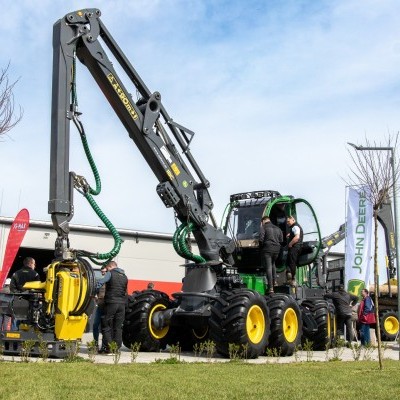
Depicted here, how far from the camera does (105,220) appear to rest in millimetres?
12094

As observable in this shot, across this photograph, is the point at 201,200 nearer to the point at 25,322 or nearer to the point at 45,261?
the point at 25,322

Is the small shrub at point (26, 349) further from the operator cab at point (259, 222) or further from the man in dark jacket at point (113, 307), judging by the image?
the operator cab at point (259, 222)

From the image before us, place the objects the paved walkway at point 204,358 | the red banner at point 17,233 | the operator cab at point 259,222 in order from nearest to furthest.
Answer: the paved walkway at point 204,358
the operator cab at point 259,222
the red banner at point 17,233

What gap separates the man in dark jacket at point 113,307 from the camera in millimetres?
12359

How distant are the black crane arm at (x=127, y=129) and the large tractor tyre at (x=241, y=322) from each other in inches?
75.0

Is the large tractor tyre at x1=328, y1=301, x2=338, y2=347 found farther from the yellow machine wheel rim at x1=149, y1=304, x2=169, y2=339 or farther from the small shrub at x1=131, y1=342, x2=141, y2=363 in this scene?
the small shrub at x1=131, y1=342, x2=141, y2=363

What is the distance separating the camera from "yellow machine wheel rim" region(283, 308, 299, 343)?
1361cm

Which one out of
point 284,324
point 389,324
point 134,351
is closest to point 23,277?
point 134,351

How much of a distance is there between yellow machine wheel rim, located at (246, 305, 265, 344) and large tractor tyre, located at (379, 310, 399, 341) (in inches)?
426

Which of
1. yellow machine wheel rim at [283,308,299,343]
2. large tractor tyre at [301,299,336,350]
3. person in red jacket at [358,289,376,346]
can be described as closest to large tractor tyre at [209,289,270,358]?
yellow machine wheel rim at [283,308,299,343]

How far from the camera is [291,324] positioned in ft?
45.2

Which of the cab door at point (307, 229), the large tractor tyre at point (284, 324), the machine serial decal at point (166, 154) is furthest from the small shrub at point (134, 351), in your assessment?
the cab door at point (307, 229)

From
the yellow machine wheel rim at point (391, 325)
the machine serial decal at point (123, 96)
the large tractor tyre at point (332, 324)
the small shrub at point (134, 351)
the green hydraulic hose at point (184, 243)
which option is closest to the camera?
the small shrub at point (134, 351)

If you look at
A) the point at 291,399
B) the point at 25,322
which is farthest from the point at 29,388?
the point at 25,322
